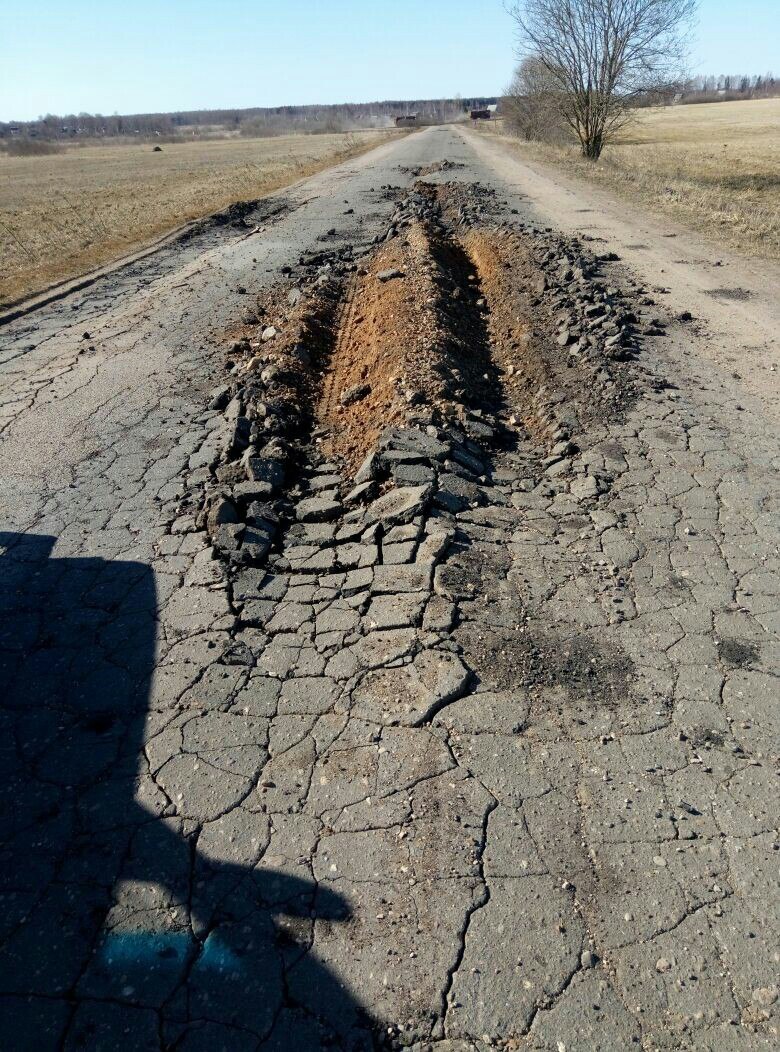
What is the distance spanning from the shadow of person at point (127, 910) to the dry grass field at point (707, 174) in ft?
42.5

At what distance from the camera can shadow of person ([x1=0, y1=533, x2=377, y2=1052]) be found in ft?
7.18

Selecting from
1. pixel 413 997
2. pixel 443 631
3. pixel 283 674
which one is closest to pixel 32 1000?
pixel 413 997

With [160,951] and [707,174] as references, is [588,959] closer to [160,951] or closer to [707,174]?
[160,951]

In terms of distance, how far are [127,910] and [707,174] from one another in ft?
94.2

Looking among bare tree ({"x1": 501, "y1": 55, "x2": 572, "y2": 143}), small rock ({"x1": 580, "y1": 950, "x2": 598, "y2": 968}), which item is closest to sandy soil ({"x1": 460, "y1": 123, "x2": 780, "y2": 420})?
small rock ({"x1": 580, "y1": 950, "x2": 598, "y2": 968})

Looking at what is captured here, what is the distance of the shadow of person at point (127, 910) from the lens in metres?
2.19

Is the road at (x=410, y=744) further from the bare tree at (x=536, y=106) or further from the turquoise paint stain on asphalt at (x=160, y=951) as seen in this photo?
the bare tree at (x=536, y=106)

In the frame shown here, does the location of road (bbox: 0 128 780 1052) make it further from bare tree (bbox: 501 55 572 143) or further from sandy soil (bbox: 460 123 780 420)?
bare tree (bbox: 501 55 572 143)

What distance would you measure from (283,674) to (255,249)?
1288 centimetres

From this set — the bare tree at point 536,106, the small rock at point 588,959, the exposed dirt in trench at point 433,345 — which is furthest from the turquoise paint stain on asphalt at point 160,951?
the bare tree at point 536,106

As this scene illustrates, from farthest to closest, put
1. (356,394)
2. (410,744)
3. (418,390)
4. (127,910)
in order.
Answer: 1. (356,394)
2. (418,390)
3. (410,744)
4. (127,910)

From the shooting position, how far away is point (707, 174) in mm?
24234

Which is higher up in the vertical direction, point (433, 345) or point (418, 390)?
point (433, 345)

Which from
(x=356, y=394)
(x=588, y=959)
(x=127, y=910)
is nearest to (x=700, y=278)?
(x=356, y=394)
